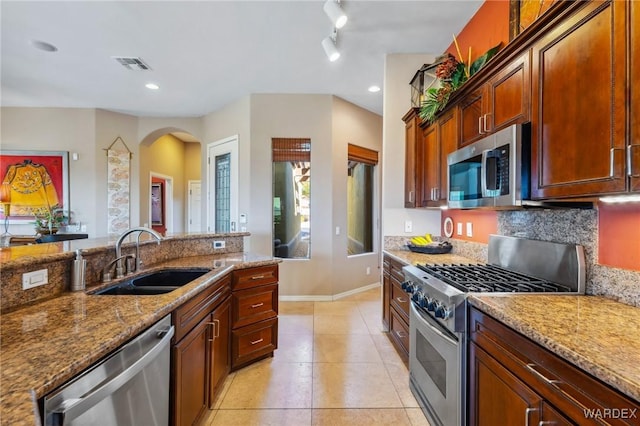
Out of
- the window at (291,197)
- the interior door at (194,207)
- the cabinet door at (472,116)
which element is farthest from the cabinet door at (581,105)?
the interior door at (194,207)

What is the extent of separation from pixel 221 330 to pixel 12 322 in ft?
3.89

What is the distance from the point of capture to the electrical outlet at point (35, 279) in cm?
124

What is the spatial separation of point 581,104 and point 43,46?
480 cm

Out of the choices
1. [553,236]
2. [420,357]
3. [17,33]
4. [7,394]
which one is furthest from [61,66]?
[553,236]

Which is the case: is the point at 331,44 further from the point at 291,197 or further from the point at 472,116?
the point at 291,197

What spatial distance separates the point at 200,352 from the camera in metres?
1.68

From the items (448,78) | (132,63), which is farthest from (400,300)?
(132,63)

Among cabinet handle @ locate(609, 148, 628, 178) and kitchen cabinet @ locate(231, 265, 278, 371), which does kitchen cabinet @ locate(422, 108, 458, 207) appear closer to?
cabinet handle @ locate(609, 148, 628, 178)

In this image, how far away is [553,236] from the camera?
1.66 m

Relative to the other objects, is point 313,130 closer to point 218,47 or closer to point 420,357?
point 218,47

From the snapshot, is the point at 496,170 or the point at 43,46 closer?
the point at 496,170

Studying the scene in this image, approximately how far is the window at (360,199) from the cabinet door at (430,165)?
5.91ft

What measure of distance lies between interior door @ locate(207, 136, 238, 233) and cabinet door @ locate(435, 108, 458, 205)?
3064mm

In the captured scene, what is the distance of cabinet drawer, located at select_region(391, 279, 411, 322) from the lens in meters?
2.34
